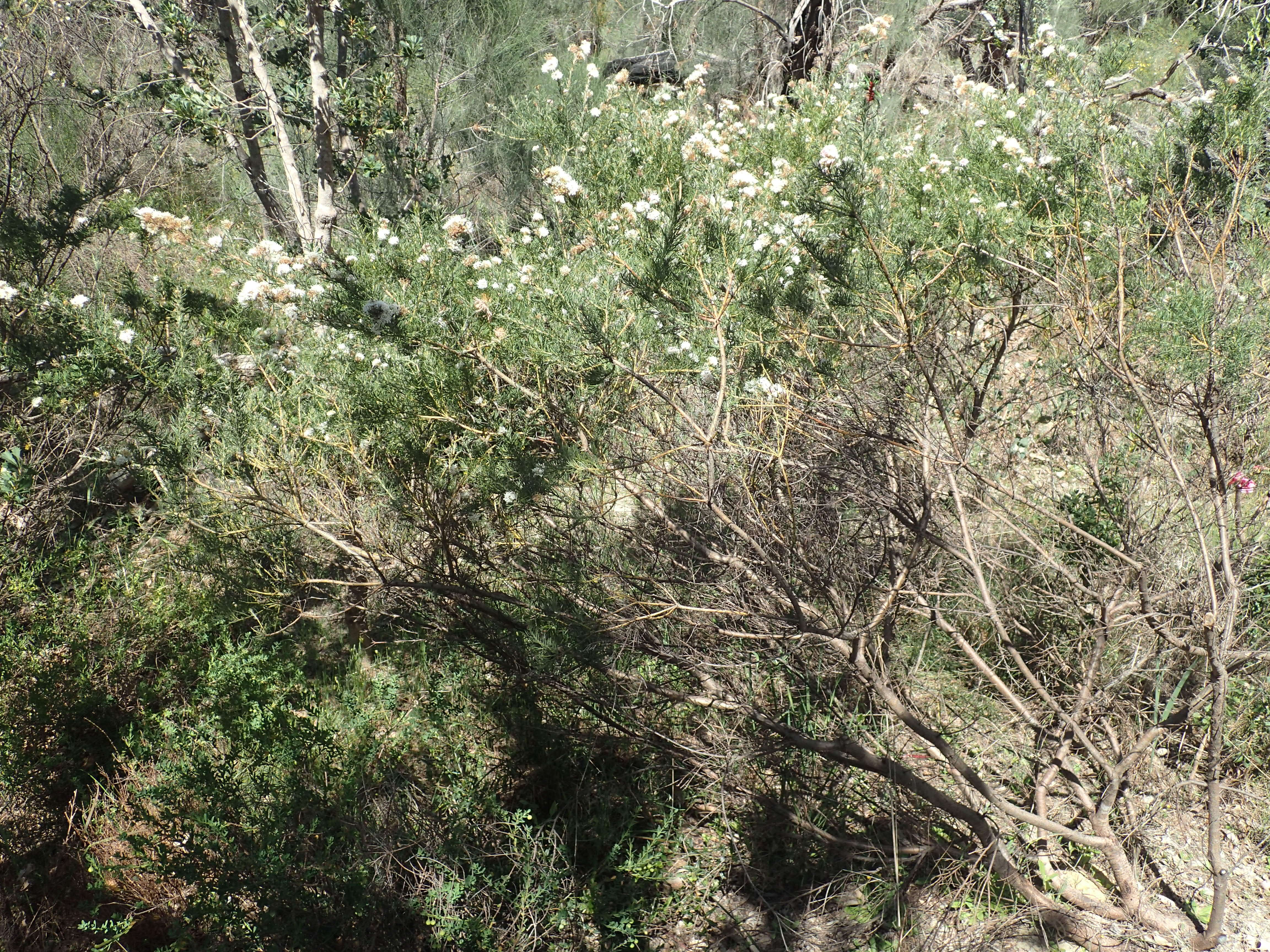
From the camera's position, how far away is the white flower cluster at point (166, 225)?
362 cm

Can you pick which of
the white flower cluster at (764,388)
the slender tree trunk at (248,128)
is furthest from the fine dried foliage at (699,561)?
the slender tree trunk at (248,128)

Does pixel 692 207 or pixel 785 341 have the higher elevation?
pixel 692 207

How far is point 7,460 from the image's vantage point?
3.67 metres

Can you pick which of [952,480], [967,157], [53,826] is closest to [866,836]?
[952,480]

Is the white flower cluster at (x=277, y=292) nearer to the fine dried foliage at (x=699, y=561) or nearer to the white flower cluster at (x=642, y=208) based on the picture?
the fine dried foliage at (x=699, y=561)

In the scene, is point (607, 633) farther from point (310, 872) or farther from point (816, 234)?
point (816, 234)

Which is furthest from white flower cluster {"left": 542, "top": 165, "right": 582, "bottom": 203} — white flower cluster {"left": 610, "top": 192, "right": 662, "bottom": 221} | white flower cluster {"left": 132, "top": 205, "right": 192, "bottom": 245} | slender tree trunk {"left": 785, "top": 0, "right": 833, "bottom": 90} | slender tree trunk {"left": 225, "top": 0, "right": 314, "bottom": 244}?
slender tree trunk {"left": 785, "top": 0, "right": 833, "bottom": 90}

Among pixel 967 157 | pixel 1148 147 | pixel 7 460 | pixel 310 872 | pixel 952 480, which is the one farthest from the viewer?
pixel 7 460

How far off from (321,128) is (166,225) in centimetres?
120

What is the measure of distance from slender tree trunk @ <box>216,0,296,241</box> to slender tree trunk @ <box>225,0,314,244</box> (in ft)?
0.23

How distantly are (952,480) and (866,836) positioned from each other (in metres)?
1.25

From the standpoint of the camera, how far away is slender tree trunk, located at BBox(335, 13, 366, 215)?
4793 millimetres

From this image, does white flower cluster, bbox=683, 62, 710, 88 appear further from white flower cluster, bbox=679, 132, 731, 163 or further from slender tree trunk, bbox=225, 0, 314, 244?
slender tree trunk, bbox=225, 0, 314, 244

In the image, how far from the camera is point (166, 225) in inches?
145
